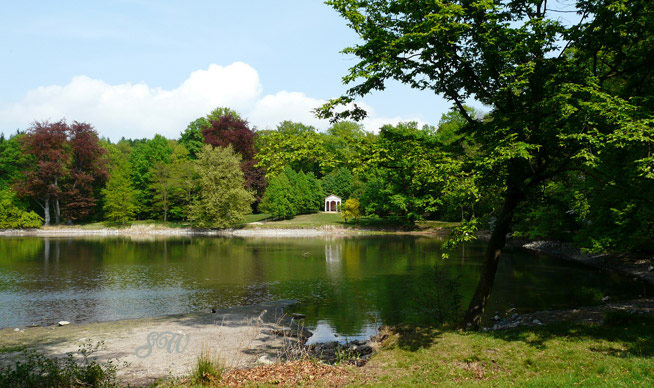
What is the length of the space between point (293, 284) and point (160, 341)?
10636 mm

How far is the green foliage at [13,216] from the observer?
5697 centimetres

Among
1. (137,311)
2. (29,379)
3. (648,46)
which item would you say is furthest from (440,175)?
(137,311)

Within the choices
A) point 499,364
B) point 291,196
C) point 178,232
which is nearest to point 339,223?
point 291,196

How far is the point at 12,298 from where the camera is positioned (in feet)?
62.8

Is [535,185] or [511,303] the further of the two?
[511,303]

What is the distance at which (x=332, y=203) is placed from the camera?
75250 millimetres

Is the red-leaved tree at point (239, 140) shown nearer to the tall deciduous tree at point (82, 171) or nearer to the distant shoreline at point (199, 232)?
the distant shoreline at point (199, 232)

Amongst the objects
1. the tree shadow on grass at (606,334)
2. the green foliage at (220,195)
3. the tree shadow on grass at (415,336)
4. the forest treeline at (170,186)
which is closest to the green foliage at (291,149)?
the tree shadow on grass at (415,336)

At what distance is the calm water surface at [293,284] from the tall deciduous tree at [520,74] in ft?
16.0

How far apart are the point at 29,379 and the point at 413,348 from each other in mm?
7708

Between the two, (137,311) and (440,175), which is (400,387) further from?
(137,311)

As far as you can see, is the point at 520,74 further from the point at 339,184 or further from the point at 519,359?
the point at 339,184

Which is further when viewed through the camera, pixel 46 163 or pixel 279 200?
pixel 279 200

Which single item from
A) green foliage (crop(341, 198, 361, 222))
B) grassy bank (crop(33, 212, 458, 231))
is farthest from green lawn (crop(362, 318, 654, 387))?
green foliage (crop(341, 198, 361, 222))
